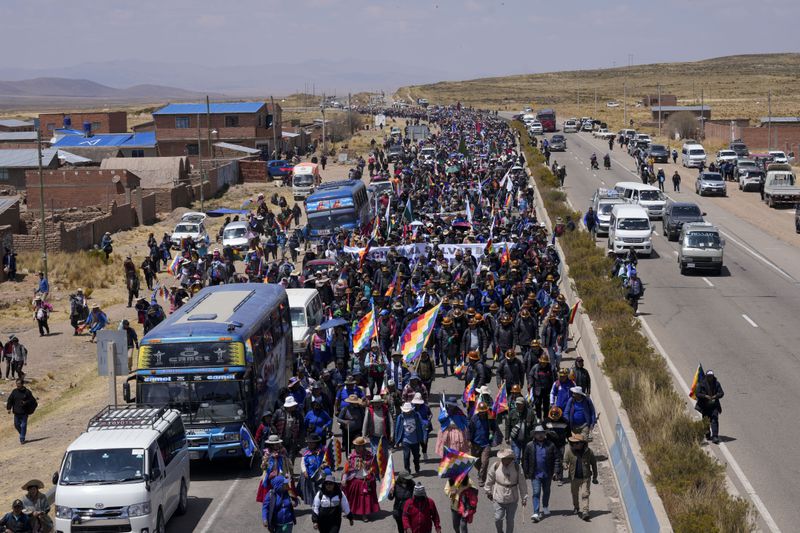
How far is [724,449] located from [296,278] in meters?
14.5

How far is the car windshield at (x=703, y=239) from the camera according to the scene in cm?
3722

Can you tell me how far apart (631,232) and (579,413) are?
24957 millimetres

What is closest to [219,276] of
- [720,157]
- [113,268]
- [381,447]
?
[113,268]

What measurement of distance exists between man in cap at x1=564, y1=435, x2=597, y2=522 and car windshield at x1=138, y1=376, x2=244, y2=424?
18.2 feet

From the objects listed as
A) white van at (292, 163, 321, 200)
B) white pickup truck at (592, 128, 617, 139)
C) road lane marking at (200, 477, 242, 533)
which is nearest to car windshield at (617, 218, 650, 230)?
road lane marking at (200, 477, 242, 533)

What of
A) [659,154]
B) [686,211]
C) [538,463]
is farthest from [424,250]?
[659,154]

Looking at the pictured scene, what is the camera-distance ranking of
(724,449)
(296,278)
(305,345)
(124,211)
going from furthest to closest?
(124,211), (296,278), (305,345), (724,449)

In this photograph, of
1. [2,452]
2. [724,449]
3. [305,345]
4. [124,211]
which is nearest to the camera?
[724,449]

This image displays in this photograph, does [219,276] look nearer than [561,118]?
Yes

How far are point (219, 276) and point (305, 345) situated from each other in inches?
314

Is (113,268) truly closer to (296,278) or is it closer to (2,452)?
(296,278)

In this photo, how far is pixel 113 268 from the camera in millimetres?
44844

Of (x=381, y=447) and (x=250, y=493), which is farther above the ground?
(x=381, y=447)

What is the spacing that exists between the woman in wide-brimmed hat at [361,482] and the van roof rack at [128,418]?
2.82 meters
